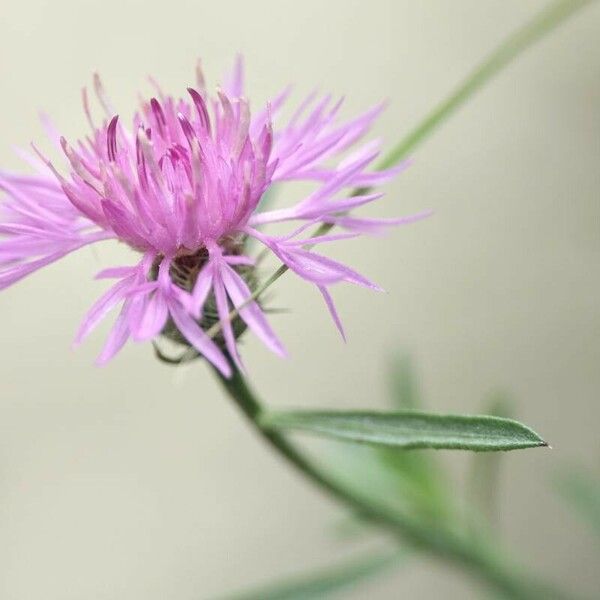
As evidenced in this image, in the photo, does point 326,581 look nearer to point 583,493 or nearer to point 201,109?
point 583,493

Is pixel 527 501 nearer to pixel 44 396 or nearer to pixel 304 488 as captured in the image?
pixel 304 488

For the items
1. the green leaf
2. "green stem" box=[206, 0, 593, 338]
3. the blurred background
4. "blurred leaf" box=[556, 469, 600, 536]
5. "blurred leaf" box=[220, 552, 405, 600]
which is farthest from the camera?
the blurred background

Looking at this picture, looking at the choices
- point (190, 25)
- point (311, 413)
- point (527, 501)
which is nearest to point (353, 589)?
point (311, 413)

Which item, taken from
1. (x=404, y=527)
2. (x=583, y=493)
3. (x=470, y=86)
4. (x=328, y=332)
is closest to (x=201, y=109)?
(x=470, y=86)

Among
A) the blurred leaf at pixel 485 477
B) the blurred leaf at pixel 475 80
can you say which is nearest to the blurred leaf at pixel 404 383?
the blurred leaf at pixel 485 477

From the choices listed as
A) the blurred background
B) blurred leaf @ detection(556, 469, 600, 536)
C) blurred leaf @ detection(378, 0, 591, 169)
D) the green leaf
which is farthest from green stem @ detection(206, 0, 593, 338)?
the blurred background

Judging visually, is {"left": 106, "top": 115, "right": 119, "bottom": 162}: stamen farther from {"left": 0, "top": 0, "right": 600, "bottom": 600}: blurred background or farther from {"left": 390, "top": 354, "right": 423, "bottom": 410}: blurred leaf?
{"left": 0, "top": 0, "right": 600, "bottom": 600}: blurred background
